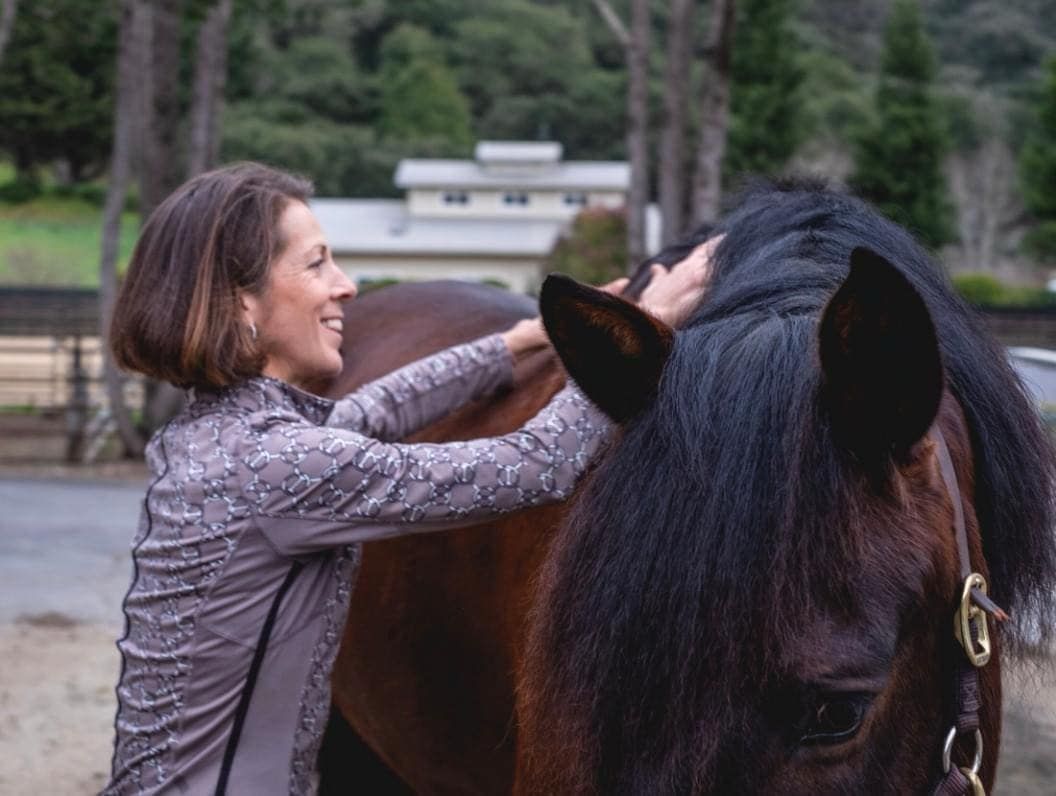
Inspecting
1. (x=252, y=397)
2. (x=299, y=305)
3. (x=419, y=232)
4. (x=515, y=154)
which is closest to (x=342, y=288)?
(x=299, y=305)

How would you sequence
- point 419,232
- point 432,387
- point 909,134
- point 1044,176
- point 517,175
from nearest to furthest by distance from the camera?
point 432,387
point 1044,176
point 909,134
point 419,232
point 517,175

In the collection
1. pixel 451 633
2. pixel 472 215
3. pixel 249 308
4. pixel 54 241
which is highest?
pixel 249 308

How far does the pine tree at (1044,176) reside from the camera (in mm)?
25828

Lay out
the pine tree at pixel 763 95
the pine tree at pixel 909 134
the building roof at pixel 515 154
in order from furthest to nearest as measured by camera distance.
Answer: the building roof at pixel 515 154 < the pine tree at pixel 763 95 < the pine tree at pixel 909 134

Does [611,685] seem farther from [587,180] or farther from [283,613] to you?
[587,180]

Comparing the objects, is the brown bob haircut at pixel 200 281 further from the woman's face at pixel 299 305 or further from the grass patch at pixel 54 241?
the grass patch at pixel 54 241

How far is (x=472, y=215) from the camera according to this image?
4725cm

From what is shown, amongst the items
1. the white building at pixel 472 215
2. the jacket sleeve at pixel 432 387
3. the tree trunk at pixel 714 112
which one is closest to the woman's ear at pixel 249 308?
the jacket sleeve at pixel 432 387

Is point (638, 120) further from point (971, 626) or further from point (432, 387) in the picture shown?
point (971, 626)

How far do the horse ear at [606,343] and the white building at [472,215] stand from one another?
3664 centimetres

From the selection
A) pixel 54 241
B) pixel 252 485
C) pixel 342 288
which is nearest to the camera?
pixel 252 485

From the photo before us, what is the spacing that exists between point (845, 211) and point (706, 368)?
2.12 feet

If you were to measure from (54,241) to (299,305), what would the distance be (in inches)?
1407

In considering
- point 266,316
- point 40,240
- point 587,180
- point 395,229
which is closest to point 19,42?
point 40,240
